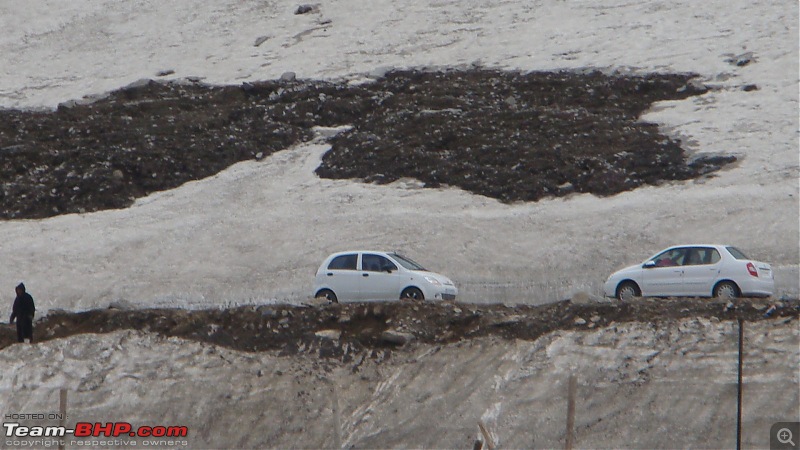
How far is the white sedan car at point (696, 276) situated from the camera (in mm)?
18953

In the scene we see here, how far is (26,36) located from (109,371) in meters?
33.7

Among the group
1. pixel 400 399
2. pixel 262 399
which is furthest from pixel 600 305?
pixel 262 399

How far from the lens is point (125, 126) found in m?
35.6

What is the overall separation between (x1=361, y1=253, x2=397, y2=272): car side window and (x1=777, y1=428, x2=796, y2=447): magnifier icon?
31.0ft

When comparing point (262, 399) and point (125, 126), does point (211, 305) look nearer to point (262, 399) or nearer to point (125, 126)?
point (262, 399)
